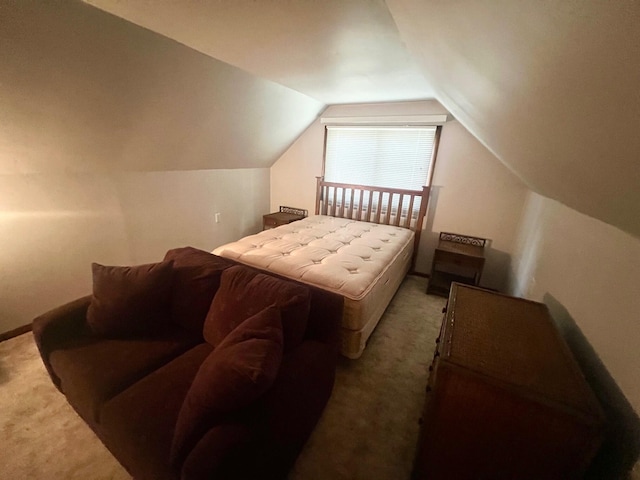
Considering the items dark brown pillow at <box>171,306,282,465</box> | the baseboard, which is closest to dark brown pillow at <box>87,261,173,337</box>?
dark brown pillow at <box>171,306,282,465</box>

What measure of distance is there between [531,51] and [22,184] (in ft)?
9.57

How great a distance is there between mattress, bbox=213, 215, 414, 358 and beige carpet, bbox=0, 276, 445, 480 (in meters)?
0.27

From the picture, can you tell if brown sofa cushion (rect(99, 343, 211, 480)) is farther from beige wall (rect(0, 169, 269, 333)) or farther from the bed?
beige wall (rect(0, 169, 269, 333))

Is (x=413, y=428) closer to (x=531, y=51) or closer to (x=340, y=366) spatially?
(x=340, y=366)

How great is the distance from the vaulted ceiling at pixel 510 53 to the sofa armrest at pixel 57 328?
61.6 inches

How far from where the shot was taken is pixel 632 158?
526mm

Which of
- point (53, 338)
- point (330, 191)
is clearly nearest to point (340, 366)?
point (53, 338)

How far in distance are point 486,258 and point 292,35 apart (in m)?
2.92

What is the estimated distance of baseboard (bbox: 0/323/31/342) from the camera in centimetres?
201

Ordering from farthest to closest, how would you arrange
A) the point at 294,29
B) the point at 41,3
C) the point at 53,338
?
the point at 294,29
the point at 53,338
the point at 41,3

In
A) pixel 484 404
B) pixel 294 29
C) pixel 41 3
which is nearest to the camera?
pixel 484 404

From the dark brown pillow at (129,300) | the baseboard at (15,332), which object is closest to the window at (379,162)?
the dark brown pillow at (129,300)

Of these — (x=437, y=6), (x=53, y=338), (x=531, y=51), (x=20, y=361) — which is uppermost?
(x=437, y=6)

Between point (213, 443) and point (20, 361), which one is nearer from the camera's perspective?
point (213, 443)
